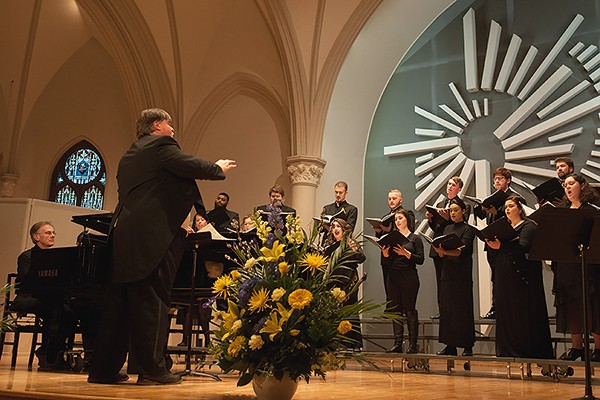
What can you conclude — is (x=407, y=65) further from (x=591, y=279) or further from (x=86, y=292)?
(x=86, y=292)

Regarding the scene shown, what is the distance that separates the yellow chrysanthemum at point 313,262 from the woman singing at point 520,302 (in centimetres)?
329

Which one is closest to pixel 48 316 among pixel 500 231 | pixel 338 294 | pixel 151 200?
pixel 151 200

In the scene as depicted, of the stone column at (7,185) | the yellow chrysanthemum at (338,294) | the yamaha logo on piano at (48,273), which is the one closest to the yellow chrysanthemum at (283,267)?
the yellow chrysanthemum at (338,294)

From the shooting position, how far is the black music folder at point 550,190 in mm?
5871

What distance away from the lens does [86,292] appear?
5117mm

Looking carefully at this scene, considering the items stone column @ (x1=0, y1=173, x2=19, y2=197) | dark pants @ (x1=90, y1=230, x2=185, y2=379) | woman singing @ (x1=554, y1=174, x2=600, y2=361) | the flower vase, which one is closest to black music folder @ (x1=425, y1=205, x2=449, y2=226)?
woman singing @ (x1=554, y1=174, x2=600, y2=361)

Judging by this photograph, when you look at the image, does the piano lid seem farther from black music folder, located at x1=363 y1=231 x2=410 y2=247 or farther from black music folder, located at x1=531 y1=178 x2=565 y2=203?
black music folder, located at x1=531 y1=178 x2=565 y2=203

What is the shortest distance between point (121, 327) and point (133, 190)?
0.79m

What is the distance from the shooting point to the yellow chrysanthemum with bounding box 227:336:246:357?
2900mm

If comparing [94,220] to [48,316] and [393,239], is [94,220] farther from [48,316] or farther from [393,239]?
[393,239]

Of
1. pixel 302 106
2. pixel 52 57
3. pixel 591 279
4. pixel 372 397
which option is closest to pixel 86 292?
pixel 372 397

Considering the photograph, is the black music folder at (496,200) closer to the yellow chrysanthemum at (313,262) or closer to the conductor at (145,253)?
the conductor at (145,253)

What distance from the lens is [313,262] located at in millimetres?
2906

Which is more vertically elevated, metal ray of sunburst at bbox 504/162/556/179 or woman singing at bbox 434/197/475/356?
metal ray of sunburst at bbox 504/162/556/179
